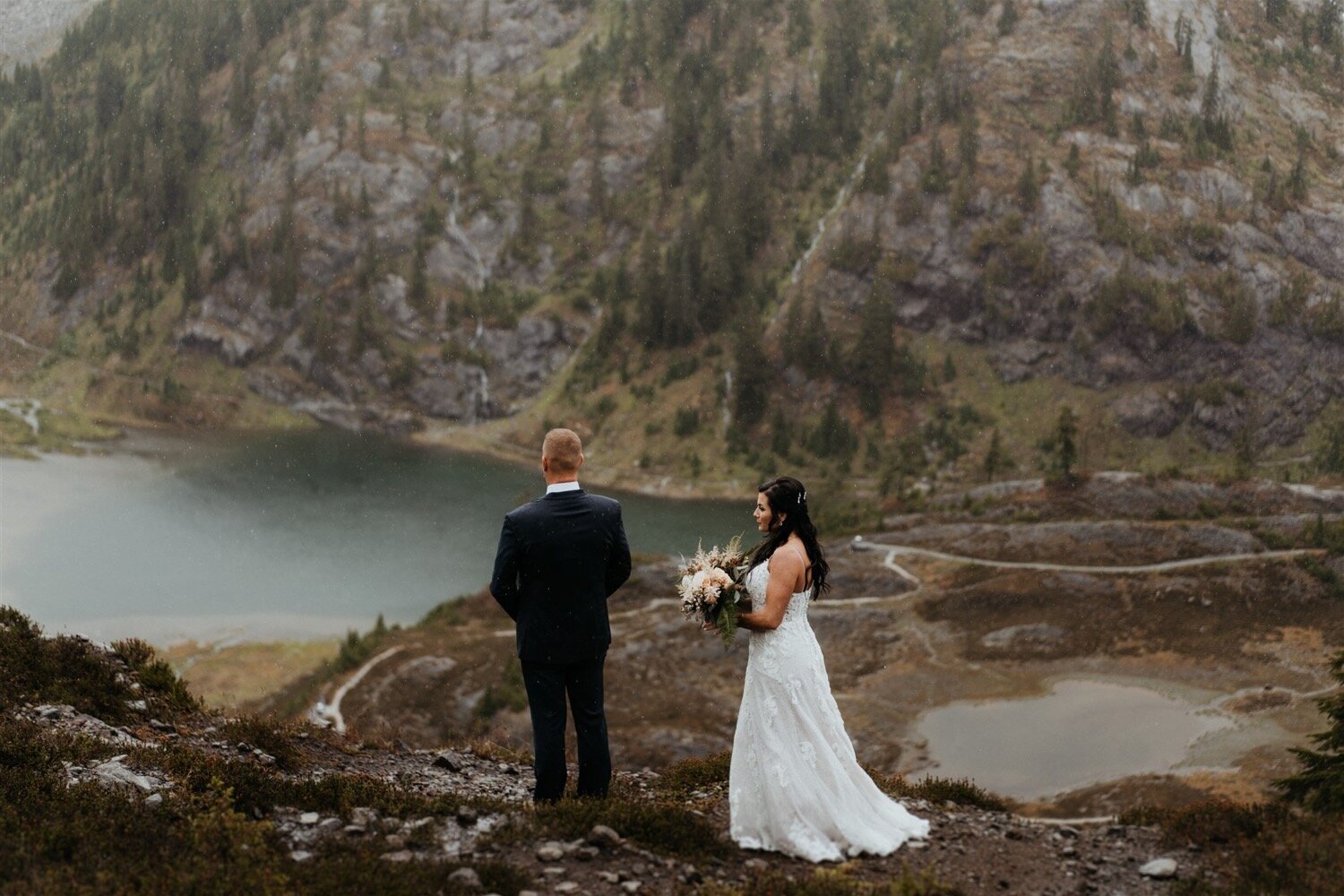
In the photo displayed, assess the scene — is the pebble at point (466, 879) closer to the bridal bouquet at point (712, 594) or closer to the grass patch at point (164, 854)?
the grass patch at point (164, 854)

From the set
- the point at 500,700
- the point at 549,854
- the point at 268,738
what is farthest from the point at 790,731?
the point at 500,700

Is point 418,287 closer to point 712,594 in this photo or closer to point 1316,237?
point 1316,237

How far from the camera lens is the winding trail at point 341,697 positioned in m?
43.8

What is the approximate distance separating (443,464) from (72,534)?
42.0m

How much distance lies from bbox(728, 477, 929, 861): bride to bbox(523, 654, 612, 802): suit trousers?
1.48 m

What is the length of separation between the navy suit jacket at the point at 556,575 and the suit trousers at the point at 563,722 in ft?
0.70

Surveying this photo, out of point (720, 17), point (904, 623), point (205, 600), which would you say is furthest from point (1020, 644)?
point (720, 17)

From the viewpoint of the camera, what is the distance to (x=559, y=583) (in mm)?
10703

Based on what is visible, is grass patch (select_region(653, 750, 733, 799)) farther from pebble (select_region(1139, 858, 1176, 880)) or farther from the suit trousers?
pebble (select_region(1139, 858, 1176, 880))

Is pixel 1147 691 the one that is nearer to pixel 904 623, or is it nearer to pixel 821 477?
pixel 904 623

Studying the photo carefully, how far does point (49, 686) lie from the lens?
15.1 m

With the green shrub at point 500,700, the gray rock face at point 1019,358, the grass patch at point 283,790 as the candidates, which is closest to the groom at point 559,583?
the grass patch at point 283,790

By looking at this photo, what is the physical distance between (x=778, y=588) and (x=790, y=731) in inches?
60.3

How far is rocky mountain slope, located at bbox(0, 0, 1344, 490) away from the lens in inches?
4345
